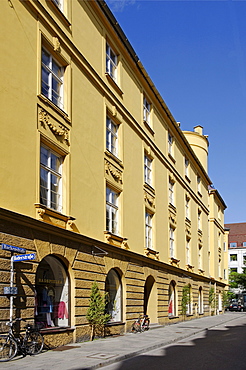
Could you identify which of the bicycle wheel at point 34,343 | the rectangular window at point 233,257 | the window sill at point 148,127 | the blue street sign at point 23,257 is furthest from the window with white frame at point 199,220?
the rectangular window at point 233,257

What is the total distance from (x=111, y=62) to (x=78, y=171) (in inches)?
272

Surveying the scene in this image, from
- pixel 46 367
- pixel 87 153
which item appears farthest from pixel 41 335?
pixel 87 153

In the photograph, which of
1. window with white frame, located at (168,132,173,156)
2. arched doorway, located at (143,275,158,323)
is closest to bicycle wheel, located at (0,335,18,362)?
arched doorway, located at (143,275,158,323)

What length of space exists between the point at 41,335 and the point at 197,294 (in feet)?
92.9

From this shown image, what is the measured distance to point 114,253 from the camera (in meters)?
21.0

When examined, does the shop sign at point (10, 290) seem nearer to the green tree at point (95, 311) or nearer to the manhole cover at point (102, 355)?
the manhole cover at point (102, 355)

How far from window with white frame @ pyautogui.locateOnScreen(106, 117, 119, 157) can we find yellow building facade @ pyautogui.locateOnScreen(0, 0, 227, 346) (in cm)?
6

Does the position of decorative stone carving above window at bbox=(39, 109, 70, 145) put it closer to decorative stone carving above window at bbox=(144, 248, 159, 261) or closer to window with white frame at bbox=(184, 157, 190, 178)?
decorative stone carving above window at bbox=(144, 248, 159, 261)

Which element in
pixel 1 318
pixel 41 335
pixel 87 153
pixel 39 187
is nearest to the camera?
pixel 1 318

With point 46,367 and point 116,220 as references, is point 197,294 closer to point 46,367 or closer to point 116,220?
point 116,220

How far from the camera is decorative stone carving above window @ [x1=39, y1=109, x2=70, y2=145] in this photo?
15.6m

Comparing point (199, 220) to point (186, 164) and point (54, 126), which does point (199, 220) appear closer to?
point (186, 164)

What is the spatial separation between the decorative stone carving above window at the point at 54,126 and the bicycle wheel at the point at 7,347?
6478 mm

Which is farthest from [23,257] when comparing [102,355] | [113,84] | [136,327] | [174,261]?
[174,261]
